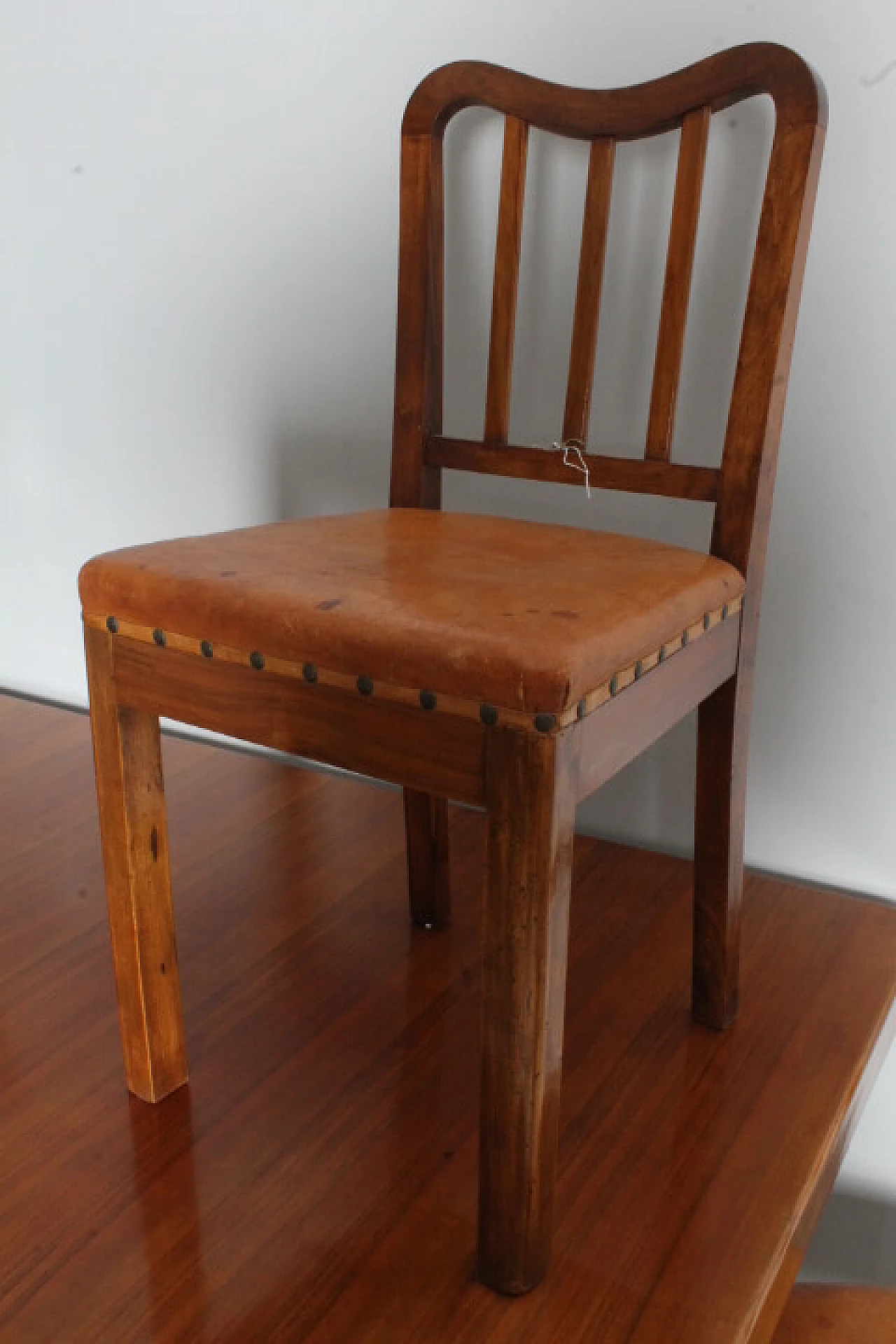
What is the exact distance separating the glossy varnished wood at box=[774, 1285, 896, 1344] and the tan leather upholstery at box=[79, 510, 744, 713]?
62 cm

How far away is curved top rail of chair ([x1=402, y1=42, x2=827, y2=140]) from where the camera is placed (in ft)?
2.97

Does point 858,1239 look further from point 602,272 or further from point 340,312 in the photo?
point 340,312

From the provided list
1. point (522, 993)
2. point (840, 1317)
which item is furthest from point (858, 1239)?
point (522, 993)

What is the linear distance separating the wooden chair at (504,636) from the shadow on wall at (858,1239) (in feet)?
1.28

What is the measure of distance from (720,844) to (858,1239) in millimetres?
584

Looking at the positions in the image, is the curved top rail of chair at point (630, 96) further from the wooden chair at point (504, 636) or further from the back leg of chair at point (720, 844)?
the back leg of chair at point (720, 844)

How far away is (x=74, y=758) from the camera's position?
1627 millimetres

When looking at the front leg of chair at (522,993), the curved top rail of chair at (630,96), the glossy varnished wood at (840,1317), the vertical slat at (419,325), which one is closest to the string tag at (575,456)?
the vertical slat at (419,325)

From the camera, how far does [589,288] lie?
106cm

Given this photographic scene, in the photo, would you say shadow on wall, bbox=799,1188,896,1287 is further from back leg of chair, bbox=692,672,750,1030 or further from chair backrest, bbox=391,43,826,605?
chair backrest, bbox=391,43,826,605

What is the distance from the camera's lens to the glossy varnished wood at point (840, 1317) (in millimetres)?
1000

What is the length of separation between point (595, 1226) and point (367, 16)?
121cm

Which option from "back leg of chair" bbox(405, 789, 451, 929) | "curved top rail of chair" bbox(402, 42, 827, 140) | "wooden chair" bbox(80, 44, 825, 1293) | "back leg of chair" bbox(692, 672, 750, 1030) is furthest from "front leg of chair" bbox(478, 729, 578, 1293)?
"curved top rail of chair" bbox(402, 42, 827, 140)

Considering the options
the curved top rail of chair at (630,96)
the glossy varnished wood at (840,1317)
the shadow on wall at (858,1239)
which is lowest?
the shadow on wall at (858,1239)
